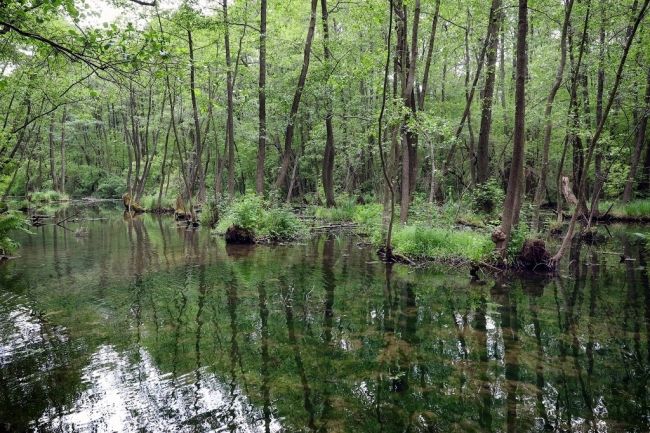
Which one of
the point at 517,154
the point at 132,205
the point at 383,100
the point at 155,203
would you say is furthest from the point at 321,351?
the point at 155,203

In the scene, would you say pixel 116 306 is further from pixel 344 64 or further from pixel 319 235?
pixel 344 64

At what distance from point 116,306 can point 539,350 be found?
726cm

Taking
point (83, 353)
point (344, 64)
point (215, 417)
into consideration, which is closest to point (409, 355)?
point (215, 417)

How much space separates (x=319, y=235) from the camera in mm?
19719

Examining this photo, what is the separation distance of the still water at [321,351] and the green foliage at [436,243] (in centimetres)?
98

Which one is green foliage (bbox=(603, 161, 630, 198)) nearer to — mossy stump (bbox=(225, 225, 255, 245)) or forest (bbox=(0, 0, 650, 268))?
forest (bbox=(0, 0, 650, 268))

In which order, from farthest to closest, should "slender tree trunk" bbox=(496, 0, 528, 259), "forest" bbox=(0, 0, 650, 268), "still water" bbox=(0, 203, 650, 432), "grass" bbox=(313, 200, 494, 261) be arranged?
"grass" bbox=(313, 200, 494, 261), "slender tree trunk" bbox=(496, 0, 528, 259), "forest" bbox=(0, 0, 650, 268), "still water" bbox=(0, 203, 650, 432)

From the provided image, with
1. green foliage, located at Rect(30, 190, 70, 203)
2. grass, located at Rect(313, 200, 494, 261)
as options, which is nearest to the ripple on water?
grass, located at Rect(313, 200, 494, 261)

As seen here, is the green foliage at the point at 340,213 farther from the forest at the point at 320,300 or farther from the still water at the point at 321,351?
the still water at the point at 321,351

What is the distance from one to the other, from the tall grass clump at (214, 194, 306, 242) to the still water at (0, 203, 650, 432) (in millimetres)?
5428

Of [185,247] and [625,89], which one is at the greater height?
[625,89]

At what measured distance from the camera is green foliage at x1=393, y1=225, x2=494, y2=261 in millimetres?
12227

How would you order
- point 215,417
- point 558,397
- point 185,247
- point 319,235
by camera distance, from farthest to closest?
point 319,235 → point 185,247 → point 558,397 → point 215,417

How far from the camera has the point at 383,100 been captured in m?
11.3
